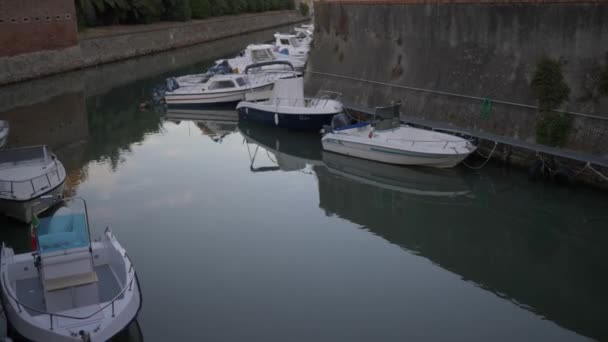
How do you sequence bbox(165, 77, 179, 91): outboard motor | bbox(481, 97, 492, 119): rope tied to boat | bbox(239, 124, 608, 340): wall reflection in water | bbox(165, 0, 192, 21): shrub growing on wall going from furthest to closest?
bbox(165, 0, 192, 21): shrub growing on wall < bbox(165, 77, 179, 91): outboard motor < bbox(481, 97, 492, 119): rope tied to boat < bbox(239, 124, 608, 340): wall reflection in water

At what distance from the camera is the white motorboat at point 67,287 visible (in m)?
7.26

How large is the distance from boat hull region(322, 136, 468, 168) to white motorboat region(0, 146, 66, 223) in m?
6.68

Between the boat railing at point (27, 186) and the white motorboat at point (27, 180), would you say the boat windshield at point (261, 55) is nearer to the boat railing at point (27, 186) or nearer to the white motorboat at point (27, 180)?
the white motorboat at point (27, 180)

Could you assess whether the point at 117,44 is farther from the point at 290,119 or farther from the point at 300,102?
the point at 290,119

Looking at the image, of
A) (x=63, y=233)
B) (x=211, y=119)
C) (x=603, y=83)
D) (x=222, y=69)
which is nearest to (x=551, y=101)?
(x=603, y=83)

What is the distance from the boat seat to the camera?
755 centimetres

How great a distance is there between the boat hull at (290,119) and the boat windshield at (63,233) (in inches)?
386

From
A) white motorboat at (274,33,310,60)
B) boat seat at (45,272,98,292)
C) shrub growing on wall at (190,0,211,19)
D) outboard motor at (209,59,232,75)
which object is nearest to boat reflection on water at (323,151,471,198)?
boat seat at (45,272,98,292)

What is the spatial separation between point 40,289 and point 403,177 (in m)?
8.73

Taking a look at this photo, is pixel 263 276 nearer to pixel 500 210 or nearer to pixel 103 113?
pixel 500 210

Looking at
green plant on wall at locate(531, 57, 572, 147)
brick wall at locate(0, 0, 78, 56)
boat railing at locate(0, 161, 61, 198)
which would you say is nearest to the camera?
boat railing at locate(0, 161, 61, 198)

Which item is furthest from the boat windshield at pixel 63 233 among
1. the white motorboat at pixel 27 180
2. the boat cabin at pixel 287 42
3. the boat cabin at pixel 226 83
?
the boat cabin at pixel 287 42

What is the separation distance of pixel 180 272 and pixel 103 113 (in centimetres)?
1421

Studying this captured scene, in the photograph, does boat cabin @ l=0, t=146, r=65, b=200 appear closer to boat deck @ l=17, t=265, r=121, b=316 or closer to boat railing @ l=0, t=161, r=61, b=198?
boat railing @ l=0, t=161, r=61, b=198
